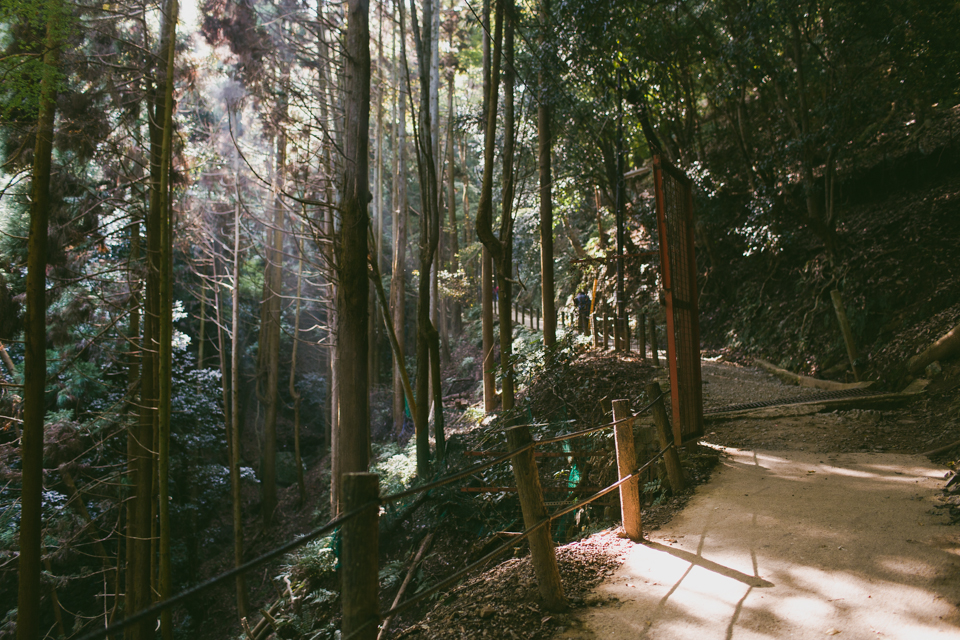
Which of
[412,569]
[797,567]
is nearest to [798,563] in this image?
[797,567]

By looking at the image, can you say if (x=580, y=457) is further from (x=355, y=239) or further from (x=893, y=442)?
(x=355, y=239)

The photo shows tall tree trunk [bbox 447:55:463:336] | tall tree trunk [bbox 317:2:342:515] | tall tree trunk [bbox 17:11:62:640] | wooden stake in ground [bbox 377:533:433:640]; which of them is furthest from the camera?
tall tree trunk [bbox 447:55:463:336]

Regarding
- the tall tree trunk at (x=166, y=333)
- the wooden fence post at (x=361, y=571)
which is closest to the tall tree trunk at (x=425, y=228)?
the tall tree trunk at (x=166, y=333)

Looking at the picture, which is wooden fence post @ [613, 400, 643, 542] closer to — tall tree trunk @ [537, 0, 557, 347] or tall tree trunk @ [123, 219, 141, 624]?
tall tree trunk @ [537, 0, 557, 347]

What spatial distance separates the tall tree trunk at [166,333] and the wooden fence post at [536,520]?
5379 mm

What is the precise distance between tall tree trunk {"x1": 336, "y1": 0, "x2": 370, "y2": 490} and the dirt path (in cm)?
412

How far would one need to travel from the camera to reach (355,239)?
6605 mm

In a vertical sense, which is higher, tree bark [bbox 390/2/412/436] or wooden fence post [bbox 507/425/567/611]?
tree bark [bbox 390/2/412/436]

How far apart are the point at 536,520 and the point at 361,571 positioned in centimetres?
125

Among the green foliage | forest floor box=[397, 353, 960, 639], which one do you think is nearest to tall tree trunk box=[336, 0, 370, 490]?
the green foliage

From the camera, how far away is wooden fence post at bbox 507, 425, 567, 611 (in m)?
3.08

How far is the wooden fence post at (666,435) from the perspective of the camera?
15.4 feet

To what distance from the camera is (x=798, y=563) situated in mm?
3367

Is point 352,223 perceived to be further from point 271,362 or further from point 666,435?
point 271,362
